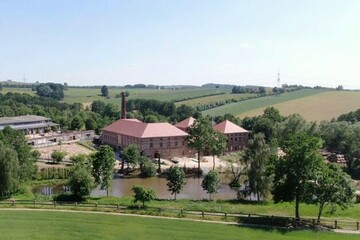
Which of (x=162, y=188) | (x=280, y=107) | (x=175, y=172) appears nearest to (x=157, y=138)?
(x=162, y=188)

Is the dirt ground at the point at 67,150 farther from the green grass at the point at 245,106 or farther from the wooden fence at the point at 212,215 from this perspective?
the green grass at the point at 245,106

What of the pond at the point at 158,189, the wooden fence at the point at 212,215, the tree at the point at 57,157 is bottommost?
the pond at the point at 158,189

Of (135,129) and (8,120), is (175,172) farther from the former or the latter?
(8,120)

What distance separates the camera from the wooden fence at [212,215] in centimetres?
3391

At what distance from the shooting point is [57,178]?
196ft

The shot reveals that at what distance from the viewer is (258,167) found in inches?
1788

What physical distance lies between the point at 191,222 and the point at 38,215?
11746 mm

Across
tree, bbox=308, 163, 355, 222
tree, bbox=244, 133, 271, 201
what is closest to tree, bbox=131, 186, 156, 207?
tree, bbox=244, 133, 271, 201

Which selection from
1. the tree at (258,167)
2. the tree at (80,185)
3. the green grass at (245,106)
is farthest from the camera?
the green grass at (245,106)

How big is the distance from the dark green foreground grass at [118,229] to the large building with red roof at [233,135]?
5278cm

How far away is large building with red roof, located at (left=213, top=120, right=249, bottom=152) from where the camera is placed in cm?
8581

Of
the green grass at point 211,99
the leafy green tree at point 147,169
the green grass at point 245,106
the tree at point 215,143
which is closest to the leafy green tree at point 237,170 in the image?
the tree at point 215,143

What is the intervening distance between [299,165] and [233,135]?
168 feet

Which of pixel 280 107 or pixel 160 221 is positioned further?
pixel 280 107
